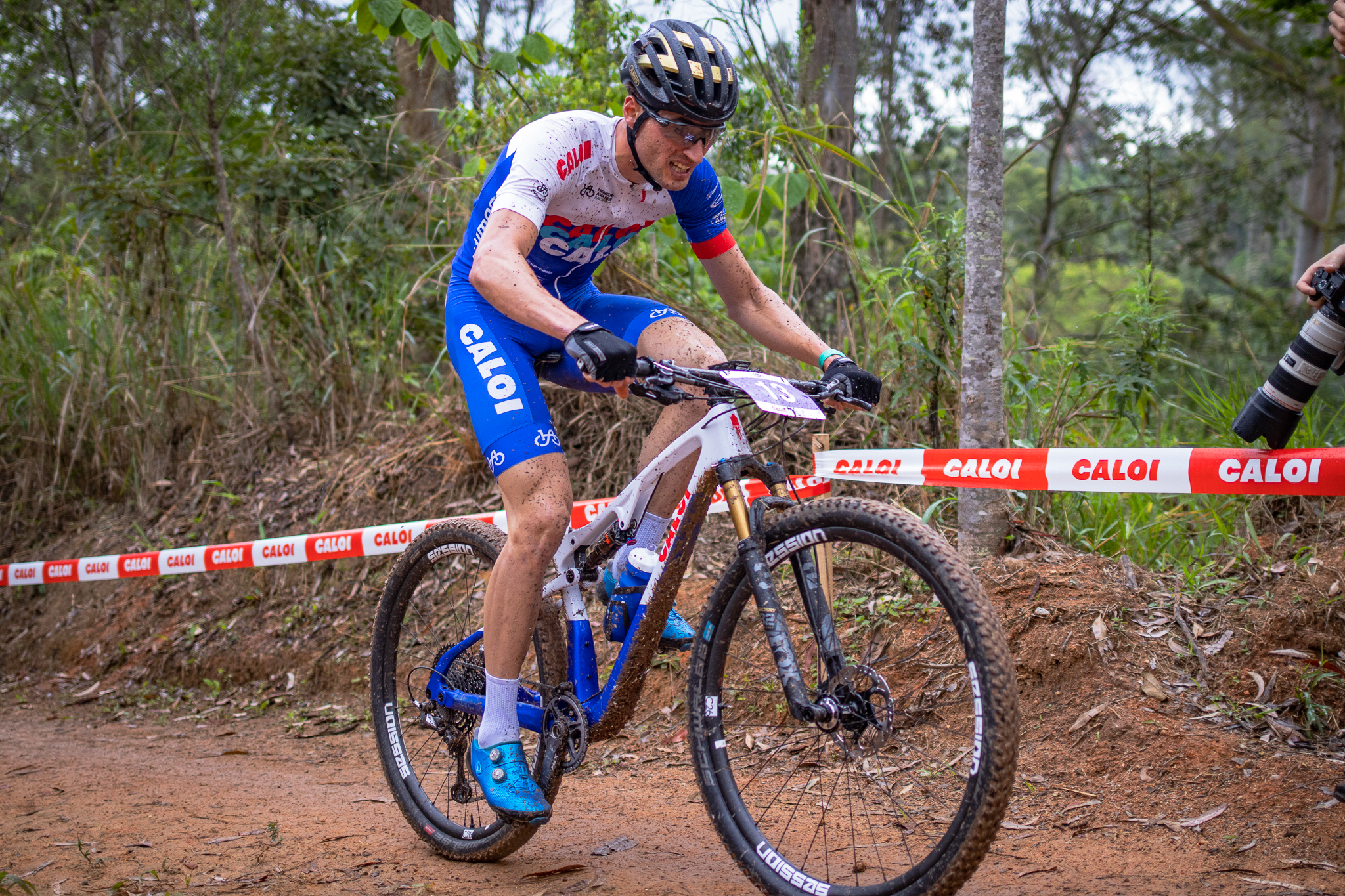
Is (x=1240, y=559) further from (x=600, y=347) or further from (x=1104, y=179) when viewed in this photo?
(x=1104, y=179)

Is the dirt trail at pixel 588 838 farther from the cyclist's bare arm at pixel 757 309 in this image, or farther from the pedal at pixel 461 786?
the cyclist's bare arm at pixel 757 309

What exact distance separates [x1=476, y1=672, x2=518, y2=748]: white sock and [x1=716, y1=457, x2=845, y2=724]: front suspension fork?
101cm

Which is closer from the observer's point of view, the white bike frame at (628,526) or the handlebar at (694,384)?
the handlebar at (694,384)

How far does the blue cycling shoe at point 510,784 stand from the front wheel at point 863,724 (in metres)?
0.64

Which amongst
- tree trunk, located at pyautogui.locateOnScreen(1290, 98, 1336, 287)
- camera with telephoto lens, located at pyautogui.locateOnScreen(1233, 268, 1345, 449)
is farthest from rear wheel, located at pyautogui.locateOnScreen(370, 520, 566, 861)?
tree trunk, located at pyautogui.locateOnScreen(1290, 98, 1336, 287)

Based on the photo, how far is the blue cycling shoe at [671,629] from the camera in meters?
3.05

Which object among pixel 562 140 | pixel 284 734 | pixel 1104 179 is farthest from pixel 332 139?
pixel 1104 179

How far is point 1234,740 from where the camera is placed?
3326 mm

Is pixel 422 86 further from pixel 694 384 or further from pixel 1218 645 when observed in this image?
pixel 1218 645

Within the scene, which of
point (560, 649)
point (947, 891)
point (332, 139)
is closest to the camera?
point (947, 891)

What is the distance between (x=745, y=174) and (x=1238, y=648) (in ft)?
13.8

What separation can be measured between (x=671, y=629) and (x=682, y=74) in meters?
1.68

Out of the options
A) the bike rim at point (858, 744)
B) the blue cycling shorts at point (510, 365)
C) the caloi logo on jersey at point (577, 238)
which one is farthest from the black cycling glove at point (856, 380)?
the caloi logo on jersey at point (577, 238)

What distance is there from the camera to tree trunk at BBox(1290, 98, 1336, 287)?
45.5ft
